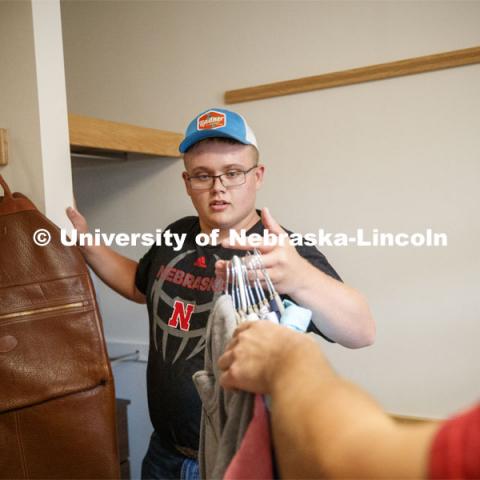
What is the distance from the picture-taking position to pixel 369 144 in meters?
1.59

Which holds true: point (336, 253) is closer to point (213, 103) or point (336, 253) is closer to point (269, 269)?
point (213, 103)

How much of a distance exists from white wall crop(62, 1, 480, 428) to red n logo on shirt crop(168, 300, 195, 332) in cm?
69

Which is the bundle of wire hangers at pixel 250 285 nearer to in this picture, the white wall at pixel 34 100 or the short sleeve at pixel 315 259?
the short sleeve at pixel 315 259

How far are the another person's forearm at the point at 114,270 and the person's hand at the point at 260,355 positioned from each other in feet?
2.64

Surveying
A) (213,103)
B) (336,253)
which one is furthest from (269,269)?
(213,103)

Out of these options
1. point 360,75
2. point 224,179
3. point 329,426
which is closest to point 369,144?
point 360,75

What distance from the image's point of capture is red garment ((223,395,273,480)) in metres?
0.50

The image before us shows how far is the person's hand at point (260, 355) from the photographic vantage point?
0.46 m

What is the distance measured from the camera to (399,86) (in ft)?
5.05

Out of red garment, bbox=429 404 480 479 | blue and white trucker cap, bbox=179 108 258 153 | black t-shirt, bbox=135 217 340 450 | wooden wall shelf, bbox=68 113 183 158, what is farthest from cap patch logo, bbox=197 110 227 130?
red garment, bbox=429 404 480 479

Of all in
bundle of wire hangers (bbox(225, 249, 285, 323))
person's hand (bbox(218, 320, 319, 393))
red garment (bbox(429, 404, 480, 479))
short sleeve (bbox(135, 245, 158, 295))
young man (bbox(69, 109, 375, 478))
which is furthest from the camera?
short sleeve (bbox(135, 245, 158, 295))

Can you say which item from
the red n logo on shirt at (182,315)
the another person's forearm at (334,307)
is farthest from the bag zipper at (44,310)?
the another person's forearm at (334,307)

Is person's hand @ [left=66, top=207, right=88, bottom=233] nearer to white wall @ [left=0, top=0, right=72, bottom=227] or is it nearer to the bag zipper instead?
white wall @ [left=0, top=0, right=72, bottom=227]

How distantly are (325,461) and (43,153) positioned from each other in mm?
932
